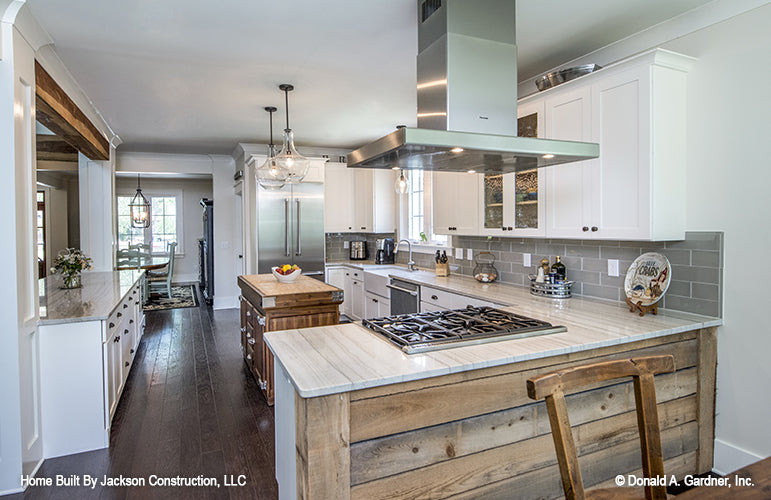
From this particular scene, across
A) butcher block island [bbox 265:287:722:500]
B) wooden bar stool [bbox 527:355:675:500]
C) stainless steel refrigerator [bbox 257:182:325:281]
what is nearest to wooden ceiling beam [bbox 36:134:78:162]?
stainless steel refrigerator [bbox 257:182:325:281]

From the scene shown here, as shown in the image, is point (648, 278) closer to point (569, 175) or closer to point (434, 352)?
point (569, 175)

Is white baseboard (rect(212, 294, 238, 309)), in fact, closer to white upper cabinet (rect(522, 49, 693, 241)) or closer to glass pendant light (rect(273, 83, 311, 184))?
glass pendant light (rect(273, 83, 311, 184))

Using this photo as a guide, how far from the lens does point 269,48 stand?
291 cm

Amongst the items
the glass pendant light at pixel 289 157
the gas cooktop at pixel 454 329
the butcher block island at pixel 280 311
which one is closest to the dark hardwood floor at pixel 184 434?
the butcher block island at pixel 280 311

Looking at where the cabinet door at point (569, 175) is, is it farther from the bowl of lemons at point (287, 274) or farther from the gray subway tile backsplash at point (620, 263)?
the bowl of lemons at point (287, 274)

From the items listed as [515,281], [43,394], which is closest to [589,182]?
[515,281]

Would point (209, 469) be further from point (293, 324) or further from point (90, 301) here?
point (90, 301)

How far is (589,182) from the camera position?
270cm

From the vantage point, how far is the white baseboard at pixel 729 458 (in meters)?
2.30

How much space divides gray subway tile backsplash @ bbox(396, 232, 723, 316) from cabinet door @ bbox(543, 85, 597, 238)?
32cm

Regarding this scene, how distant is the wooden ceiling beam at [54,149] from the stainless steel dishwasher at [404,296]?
344 centimetres

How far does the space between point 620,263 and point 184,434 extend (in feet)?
10.1

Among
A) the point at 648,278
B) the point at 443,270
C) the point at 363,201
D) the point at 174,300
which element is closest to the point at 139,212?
the point at 174,300

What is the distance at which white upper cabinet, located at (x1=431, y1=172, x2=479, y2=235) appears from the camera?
3746 millimetres
